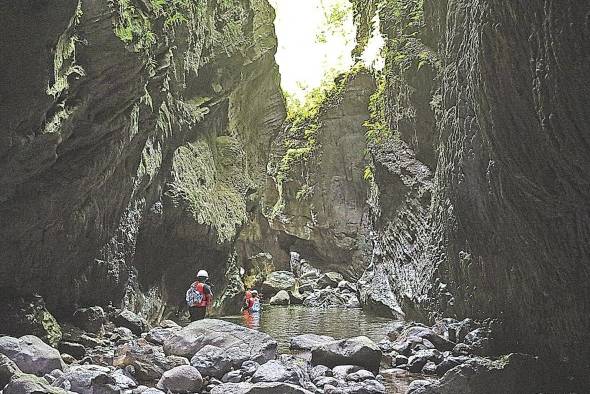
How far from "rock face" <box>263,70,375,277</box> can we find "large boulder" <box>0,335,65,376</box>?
87.1 ft

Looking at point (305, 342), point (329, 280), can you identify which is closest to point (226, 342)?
point (305, 342)

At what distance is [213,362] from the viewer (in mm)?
8555

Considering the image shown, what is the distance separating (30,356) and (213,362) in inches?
99.0

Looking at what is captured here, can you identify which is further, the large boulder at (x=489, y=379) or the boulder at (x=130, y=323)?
the boulder at (x=130, y=323)

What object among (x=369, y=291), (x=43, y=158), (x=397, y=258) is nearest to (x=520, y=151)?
(x=43, y=158)

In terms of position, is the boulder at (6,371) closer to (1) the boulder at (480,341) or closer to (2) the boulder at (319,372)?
(2) the boulder at (319,372)

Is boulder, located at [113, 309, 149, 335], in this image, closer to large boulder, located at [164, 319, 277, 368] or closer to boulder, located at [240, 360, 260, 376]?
large boulder, located at [164, 319, 277, 368]

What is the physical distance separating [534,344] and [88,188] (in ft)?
26.7

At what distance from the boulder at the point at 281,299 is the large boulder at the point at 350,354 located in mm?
18985

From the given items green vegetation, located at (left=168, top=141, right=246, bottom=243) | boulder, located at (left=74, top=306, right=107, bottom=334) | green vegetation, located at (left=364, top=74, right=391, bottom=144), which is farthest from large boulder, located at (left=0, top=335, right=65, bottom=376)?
green vegetation, located at (left=364, top=74, right=391, bottom=144)

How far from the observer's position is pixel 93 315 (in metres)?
11.6

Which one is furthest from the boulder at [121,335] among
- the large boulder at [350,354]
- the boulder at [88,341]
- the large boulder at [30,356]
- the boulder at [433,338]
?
the boulder at [433,338]

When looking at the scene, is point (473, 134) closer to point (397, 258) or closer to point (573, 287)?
point (573, 287)

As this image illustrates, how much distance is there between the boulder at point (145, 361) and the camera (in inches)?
315
